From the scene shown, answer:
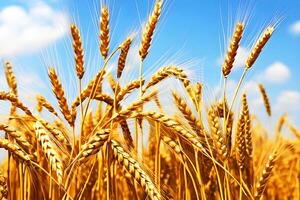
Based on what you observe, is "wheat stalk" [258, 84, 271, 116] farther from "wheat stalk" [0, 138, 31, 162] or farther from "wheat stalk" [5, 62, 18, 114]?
"wheat stalk" [0, 138, 31, 162]

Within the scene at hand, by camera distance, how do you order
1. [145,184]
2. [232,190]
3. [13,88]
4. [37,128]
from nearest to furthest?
[145,184] < [37,128] < [232,190] < [13,88]

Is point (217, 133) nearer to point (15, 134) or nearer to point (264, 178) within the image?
point (264, 178)

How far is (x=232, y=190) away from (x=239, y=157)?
6.3 inches

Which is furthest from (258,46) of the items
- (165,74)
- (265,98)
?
(265,98)

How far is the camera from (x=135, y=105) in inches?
77.9

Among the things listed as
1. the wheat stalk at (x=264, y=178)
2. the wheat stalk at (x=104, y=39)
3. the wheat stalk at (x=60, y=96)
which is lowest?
the wheat stalk at (x=264, y=178)

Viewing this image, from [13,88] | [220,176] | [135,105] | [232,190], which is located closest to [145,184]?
[135,105]

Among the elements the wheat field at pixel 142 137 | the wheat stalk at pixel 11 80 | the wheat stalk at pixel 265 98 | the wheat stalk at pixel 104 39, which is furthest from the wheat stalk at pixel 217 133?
the wheat stalk at pixel 265 98

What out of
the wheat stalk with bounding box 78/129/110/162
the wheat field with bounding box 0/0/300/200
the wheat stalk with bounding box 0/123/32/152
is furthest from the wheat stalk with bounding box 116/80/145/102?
the wheat stalk with bounding box 78/129/110/162

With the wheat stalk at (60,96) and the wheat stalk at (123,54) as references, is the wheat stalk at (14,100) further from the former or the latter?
the wheat stalk at (123,54)

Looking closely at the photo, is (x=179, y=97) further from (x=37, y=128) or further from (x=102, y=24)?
(x=37, y=128)

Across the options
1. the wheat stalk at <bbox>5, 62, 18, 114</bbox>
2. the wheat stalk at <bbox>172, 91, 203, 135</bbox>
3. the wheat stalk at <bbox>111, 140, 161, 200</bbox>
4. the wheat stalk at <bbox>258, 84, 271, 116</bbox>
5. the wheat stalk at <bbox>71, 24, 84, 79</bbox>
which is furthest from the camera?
the wheat stalk at <bbox>258, 84, 271, 116</bbox>

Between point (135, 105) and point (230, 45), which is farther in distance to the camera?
point (230, 45)

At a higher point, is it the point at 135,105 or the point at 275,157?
the point at 135,105
